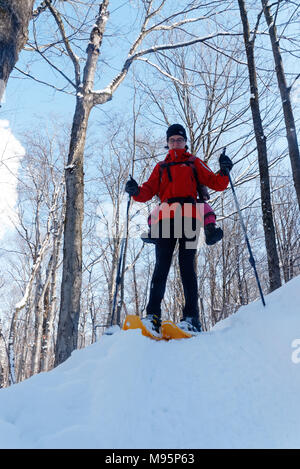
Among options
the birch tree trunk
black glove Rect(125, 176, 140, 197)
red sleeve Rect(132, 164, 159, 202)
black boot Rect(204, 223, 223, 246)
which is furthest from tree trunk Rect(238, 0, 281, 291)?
the birch tree trunk

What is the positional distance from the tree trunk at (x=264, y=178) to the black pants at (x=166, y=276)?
169cm

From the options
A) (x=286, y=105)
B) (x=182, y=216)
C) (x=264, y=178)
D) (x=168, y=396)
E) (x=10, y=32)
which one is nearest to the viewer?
(x=168, y=396)

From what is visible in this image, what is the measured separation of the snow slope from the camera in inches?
51.7

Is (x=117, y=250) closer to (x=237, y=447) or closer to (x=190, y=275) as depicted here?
(x=190, y=275)

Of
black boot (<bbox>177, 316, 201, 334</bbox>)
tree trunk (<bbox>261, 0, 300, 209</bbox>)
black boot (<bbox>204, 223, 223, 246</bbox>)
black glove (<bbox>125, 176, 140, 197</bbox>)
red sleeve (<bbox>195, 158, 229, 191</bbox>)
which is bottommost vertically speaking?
black boot (<bbox>177, 316, 201, 334</bbox>)

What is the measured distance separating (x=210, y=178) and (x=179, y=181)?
364 millimetres

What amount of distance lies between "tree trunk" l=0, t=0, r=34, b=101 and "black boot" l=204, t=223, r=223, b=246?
2.42 metres

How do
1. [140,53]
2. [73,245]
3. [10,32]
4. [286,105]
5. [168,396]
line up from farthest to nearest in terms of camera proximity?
[140,53] → [286,105] → [73,245] → [10,32] → [168,396]

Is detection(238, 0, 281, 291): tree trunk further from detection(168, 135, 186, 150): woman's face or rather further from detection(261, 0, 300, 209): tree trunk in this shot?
detection(168, 135, 186, 150): woman's face

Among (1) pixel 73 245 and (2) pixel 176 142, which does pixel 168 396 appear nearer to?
(2) pixel 176 142

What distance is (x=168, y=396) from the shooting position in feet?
5.32

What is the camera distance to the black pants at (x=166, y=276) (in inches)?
119

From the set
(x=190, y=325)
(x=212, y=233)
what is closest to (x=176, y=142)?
(x=212, y=233)

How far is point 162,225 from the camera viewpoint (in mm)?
3107
